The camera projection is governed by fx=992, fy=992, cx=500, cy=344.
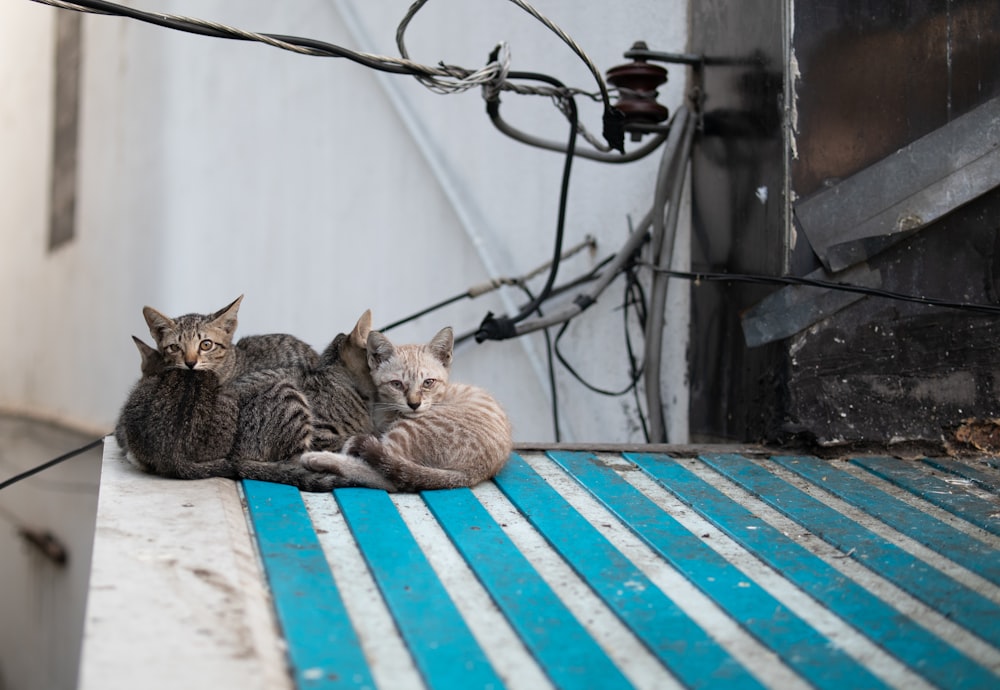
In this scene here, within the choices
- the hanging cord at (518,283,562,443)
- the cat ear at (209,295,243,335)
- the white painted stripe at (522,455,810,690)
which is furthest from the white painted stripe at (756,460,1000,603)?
the hanging cord at (518,283,562,443)

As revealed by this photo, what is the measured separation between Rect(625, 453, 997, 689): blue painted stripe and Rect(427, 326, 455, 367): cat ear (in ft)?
3.69

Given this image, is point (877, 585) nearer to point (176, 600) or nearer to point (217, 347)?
point (176, 600)

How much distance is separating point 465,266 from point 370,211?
107 cm

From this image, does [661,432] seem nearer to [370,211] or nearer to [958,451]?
[958,451]

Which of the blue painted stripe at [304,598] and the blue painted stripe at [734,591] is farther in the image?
the blue painted stripe at [734,591]

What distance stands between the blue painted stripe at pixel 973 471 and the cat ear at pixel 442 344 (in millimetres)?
1976

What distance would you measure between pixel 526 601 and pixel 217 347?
204 cm

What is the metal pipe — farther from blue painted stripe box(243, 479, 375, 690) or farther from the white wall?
blue painted stripe box(243, 479, 375, 690)

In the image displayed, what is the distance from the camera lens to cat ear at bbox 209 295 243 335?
401 cm

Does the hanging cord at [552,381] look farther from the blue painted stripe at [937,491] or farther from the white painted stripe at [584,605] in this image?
the white painted stripe at [584,605]

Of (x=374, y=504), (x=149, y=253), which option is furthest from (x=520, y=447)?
(x=149, y=253)

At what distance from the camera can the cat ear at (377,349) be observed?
4.02 metres

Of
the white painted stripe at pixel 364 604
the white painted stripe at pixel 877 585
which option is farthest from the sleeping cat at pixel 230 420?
the white painted stripe at pixel 877 585

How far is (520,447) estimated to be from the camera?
4020 mm
